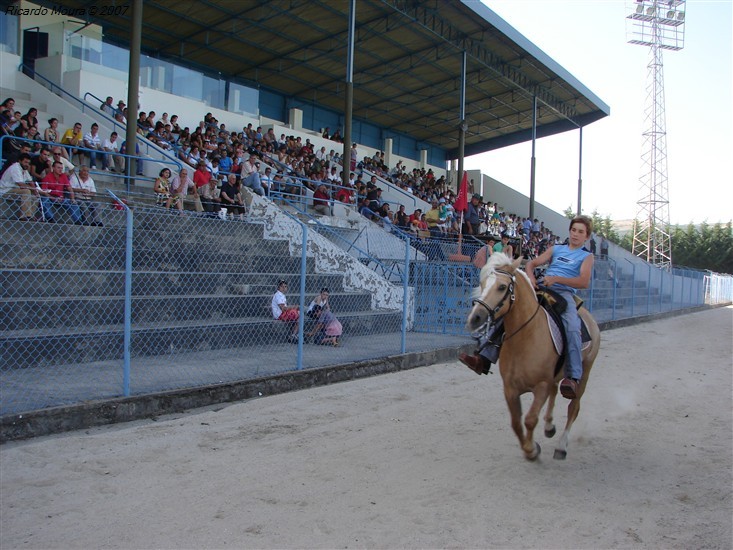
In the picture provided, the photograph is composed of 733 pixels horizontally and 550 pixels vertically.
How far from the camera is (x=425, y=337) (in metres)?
13.6

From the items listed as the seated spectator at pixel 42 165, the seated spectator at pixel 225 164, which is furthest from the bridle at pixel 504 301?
the seated spectator at pixel 225 164

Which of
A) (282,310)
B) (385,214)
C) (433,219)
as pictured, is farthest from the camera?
(433,219)

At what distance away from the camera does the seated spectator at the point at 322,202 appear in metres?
18.3

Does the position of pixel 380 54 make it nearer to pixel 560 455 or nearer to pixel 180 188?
pixel 180 188

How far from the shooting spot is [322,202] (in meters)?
18.6

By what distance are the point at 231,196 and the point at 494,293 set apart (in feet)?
35.1

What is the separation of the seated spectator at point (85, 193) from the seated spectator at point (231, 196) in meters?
3.50

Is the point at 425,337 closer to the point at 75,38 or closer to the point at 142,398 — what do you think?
the point at 142,398

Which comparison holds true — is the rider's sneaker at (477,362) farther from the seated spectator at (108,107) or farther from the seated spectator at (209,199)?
the seated spectator at (108,107)

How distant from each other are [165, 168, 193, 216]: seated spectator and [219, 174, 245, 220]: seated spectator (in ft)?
2.82

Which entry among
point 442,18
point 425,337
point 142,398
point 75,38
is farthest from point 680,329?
point 75,38

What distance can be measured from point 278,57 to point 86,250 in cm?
2135

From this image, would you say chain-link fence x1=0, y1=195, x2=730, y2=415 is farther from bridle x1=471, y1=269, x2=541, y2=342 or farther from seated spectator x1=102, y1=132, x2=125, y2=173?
bridle x1=471, y1=269, x2=541, y2=342

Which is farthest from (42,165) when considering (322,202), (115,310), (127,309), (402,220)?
(402,220)
